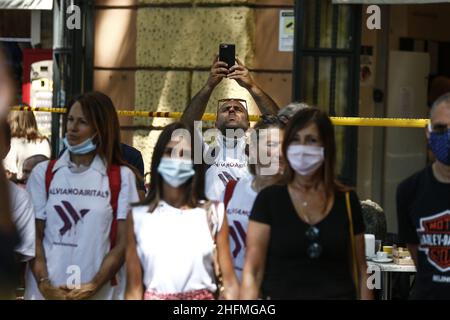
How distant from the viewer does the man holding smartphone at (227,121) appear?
7.79 metres

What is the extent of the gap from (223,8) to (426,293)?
6.94 m

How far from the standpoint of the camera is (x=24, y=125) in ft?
37.6

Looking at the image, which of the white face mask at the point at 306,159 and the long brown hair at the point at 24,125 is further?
the long brown hair at the point at 24,125

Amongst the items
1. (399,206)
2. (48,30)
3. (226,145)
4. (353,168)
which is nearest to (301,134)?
(399,206)

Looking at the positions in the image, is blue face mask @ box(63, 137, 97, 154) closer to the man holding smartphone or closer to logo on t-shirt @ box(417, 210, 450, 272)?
the man holding smartphone

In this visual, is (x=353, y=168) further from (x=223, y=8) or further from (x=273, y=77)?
(x=223, y=8)

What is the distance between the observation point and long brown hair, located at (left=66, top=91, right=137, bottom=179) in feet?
21.9

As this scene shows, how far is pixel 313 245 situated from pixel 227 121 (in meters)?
2.79

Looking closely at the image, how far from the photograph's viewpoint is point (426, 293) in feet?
19.8

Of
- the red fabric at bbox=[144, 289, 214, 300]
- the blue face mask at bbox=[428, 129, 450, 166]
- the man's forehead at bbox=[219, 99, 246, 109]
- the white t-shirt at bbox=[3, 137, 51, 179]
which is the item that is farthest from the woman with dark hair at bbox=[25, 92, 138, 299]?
the white t-shirt at bbox=[3, 137, 51, 179]

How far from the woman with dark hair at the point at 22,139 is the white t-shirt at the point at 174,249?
5.50 m

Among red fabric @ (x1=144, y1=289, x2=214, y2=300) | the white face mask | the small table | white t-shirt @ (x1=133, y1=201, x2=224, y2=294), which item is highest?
the white face mask

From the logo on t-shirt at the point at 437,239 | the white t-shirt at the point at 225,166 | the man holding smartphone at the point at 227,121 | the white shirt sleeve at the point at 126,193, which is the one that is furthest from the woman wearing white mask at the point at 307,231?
the man holding smartphone at the point at 227,121

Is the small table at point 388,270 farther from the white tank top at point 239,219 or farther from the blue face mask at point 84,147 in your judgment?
the blue face mask at point 84,147
